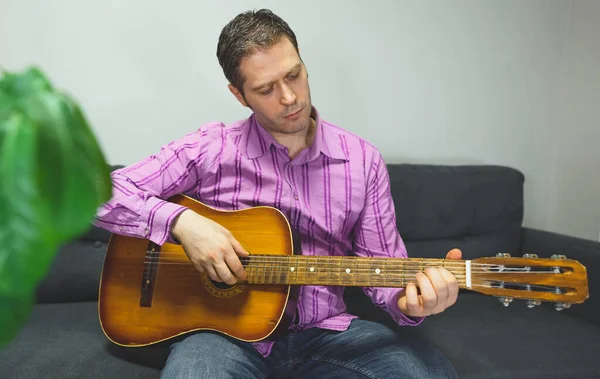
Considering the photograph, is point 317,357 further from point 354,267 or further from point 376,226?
point 376,226

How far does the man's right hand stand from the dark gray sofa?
24cm

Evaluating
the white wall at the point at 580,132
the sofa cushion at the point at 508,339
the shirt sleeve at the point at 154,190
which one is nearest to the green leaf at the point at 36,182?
the shirt sleeve at the point at 154,190

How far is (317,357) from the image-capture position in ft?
3.70

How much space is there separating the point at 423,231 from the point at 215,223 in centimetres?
86

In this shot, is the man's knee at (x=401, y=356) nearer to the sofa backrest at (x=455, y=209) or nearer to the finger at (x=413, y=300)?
the finger at (x=413, y=300)

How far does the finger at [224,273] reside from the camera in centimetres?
106

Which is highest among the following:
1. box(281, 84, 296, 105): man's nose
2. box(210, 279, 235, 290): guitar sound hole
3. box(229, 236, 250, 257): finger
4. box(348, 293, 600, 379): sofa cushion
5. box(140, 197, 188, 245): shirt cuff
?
box(281, 84, 296, 105): man's nose

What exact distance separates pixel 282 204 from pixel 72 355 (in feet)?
2.09

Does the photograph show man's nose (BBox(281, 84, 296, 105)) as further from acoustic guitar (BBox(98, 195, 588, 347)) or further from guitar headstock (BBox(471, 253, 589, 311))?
guitar headstock (BBox(471, 253, 589, 311))

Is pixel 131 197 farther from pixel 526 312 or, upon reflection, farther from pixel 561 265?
pixel 526 312

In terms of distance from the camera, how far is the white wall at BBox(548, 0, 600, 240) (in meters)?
1.98

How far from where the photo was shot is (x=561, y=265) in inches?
35.4

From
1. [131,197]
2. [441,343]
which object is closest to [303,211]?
[131,197]

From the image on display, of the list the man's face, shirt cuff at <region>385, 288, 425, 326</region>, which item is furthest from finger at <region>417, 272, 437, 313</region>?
the man's face
